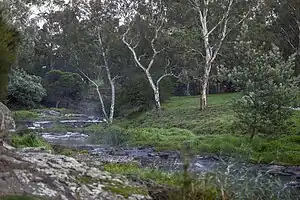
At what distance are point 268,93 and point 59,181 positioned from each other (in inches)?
628

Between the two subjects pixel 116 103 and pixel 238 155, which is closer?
pixel 238 155

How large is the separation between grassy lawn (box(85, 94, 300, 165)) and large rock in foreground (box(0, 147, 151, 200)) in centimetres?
954

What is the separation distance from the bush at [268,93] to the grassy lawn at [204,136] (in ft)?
2.94

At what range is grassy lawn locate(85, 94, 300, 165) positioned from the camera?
68.8 feet

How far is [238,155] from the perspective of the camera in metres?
20.9

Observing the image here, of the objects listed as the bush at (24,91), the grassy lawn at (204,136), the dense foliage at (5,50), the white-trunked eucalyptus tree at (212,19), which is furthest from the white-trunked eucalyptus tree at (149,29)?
the dense foliage at (5,50)

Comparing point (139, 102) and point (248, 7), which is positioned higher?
point (248, 7)

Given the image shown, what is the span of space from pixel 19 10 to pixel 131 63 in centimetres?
1270

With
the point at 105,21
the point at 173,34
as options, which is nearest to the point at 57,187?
the point at 173,34

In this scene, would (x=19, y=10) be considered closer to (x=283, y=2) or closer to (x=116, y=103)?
(x=116, y=103)

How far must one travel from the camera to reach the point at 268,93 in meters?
21.5

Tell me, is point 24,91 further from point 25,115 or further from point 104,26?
point 104,26

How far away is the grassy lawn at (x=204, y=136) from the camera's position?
21.0 metres

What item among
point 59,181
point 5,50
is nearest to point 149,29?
point 5,50
